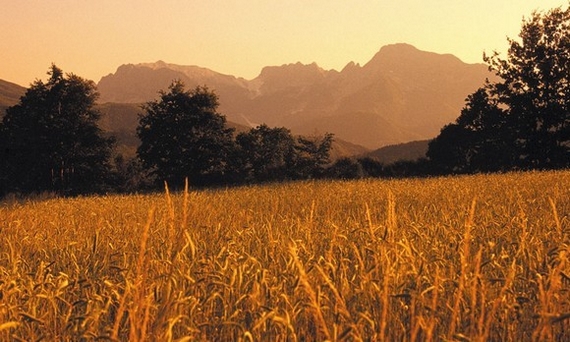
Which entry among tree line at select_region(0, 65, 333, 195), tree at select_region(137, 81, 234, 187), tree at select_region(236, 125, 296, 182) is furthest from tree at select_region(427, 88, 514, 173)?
tree at select_region(137, 81, 234, 187)

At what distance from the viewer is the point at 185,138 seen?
31.9m

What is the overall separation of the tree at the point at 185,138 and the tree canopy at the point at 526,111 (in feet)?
57.6

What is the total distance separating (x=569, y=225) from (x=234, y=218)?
4.36 m

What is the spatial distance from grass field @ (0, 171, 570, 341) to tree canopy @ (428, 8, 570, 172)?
81.0 feet

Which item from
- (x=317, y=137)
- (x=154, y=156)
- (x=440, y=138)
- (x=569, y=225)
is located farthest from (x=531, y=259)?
(x=317, y=137)

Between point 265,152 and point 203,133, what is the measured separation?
43.3 ft

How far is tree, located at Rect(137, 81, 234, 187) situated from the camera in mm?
31562

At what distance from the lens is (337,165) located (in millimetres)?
38656

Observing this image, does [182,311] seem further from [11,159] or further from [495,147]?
[11,159]

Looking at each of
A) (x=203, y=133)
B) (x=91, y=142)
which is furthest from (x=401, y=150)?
(x=91, y=142)

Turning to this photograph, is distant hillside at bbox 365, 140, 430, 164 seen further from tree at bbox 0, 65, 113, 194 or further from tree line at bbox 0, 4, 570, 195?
tree at bbox 0, 65, 113, 194

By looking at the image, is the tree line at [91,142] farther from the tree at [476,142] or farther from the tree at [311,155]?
the tree at [476,142]

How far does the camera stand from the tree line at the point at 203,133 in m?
30.1

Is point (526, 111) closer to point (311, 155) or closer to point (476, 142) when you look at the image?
point (476, 142)
